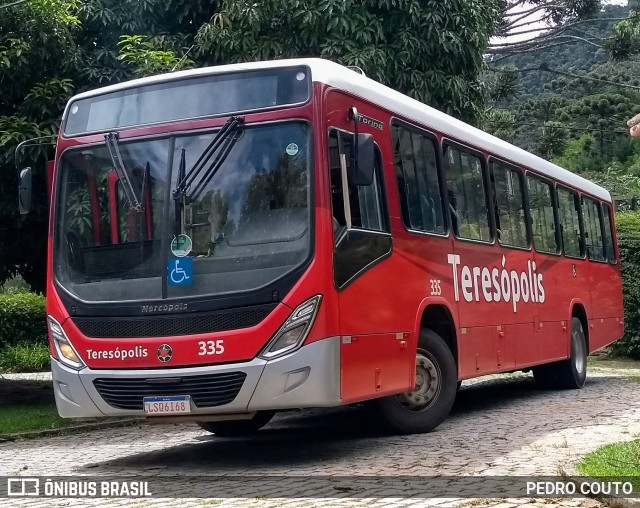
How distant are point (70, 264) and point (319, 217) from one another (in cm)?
231

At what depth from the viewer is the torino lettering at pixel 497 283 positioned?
11.3m

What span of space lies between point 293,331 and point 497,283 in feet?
15.0

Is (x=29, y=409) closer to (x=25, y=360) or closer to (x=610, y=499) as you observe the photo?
(x=610, y=499)

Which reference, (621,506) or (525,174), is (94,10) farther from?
(621,506)

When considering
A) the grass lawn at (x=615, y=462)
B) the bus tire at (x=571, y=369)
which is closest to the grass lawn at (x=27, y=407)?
the bus tire at (x=571, y=369)

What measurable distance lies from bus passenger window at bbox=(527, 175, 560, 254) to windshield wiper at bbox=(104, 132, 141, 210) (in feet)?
21.7

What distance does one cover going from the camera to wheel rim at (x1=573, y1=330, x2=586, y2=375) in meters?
15.8

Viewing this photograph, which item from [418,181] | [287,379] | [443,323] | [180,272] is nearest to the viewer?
[287,379]

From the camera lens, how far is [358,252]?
9.07 m

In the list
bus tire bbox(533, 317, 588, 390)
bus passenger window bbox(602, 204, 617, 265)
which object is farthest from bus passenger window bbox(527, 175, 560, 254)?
bus passenger window bbox(602, 204, 617, 265)

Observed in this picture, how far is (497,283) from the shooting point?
40.8 feet

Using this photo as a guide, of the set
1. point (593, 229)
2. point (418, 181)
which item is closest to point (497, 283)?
point (418, 181)

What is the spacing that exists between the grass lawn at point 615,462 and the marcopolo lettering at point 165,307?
129 inches

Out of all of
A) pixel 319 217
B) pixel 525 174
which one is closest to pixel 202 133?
pixel 319 217
